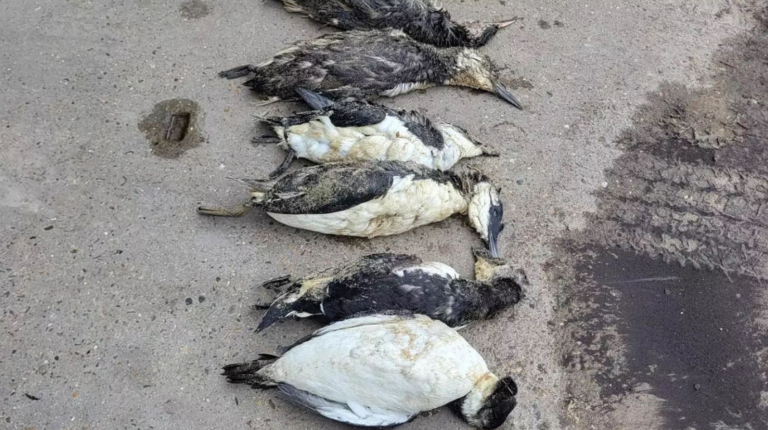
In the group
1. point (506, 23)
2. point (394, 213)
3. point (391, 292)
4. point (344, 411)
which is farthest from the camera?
point (506, 23)

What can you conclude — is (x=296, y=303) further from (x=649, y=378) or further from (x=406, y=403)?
(x=649, y=378)

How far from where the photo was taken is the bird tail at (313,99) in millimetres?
3867

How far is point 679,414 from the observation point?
3254 mm

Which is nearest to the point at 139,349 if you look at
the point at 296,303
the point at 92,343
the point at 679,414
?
the point at 92,343

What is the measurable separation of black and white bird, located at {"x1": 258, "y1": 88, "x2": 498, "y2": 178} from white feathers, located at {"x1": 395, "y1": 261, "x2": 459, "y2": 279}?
2.52ft

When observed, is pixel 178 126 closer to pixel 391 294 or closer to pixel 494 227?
pixel 391 294

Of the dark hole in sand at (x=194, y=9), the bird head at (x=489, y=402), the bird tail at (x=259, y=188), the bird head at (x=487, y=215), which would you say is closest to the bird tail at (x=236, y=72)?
the dark hole in sand at (x=194, y=9)

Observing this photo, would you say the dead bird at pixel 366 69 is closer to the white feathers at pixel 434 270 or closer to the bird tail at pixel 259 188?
the bird tail at pixel 259 188

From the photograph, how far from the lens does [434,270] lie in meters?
3.24

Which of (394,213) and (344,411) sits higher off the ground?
(394,213)

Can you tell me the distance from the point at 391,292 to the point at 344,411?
69cm

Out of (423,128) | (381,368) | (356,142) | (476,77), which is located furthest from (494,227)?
(381,368)

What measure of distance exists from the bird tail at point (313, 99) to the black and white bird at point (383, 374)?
5.54 ft

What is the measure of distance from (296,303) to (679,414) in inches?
95.1
